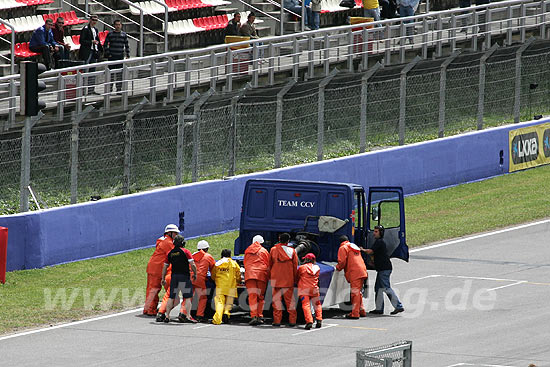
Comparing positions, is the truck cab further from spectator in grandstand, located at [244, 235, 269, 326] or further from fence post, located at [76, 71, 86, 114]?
fence post, located at [76, 71, 86, 114]

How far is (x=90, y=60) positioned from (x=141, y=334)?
1095 cm

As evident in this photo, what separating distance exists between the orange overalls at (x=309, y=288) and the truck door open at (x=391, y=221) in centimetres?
181

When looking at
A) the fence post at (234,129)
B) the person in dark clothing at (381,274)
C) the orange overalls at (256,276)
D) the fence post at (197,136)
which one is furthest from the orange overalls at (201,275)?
the fence post at (234,129)

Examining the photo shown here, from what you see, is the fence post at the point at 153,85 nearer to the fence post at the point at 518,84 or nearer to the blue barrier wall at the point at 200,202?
the blue barrier wall at the point at 200,202

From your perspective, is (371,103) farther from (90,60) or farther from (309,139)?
(90,60)

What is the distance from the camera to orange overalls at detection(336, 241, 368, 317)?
18406 mm

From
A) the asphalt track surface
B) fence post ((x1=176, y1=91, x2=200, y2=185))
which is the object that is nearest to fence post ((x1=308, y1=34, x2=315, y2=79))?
fence post ((x1=176, y1=91, x2=200, y2=185))

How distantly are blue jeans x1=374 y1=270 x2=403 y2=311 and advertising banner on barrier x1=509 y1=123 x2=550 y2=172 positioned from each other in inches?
592

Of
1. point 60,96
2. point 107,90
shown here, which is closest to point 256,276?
point 60,96

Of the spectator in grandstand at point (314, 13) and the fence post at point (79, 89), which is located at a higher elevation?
→ the fence post at point (79, 89)

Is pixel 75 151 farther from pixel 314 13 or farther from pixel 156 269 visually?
pixel 314 13

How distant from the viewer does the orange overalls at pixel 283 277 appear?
17938 millimetres

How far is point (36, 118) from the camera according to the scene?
21703mm

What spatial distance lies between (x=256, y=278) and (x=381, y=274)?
2119 millimetres
